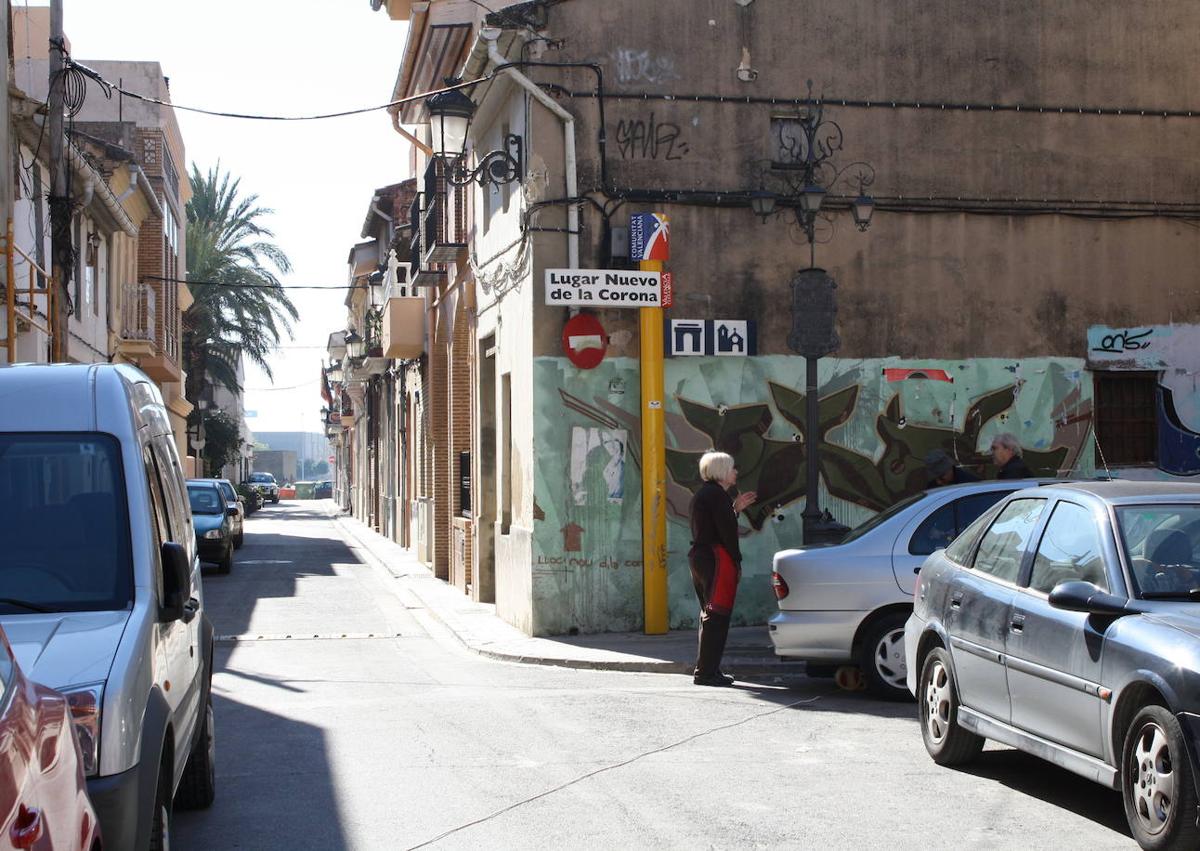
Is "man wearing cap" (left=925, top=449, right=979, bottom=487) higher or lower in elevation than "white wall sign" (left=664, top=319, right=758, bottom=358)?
lower

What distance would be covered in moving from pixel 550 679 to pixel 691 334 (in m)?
4.42

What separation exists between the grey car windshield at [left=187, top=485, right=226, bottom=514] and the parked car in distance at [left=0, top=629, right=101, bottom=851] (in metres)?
23.6

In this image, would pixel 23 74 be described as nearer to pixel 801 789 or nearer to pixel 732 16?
pixel 732 16

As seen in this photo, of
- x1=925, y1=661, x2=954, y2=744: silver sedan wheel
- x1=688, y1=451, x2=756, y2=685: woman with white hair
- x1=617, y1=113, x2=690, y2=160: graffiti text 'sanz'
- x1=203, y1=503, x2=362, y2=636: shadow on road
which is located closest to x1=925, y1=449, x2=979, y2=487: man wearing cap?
x1=688, y1=451, x2=756, y2=685: woman with white hair

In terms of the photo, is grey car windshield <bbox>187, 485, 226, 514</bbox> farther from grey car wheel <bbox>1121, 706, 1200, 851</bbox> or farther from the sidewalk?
grey car wheel <bbox>1121, 706, 1200, 851</bbox>

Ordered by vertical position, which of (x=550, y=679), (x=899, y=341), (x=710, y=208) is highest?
(x=710, y=208)

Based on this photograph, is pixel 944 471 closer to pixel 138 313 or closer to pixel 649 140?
pixel 649 140

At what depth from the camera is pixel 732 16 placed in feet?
51.4

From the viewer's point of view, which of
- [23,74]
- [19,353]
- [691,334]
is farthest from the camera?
[23,74]

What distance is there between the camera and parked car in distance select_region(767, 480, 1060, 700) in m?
10.9

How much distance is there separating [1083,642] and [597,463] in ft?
29.7

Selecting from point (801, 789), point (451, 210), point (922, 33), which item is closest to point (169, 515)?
point (801, 789)

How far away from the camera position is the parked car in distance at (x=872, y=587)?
10.9 m

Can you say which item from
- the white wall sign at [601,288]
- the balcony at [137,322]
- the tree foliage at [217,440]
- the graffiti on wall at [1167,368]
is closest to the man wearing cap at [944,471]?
the white wall sign at [601,288]
